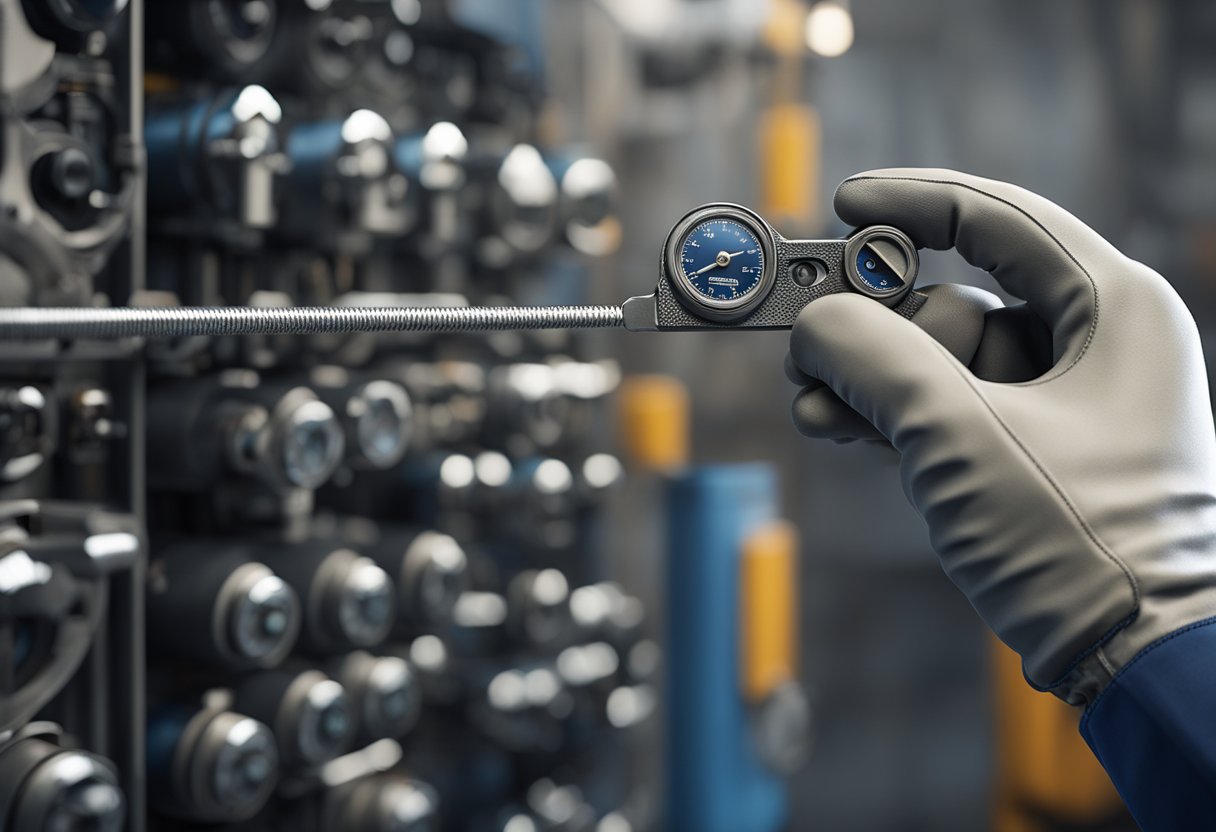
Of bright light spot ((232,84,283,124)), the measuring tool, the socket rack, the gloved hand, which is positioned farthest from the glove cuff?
bright light spot ((232,84,283,124))

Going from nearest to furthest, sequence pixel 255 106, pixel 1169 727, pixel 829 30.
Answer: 1. pixel 1169 727
2. pixel 255 106
3. pixel 829 30

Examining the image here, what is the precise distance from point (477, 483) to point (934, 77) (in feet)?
2.99

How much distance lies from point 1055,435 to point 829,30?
107cm

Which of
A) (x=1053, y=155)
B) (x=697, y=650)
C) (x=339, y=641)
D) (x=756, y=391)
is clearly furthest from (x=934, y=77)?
(x=339, y=641)

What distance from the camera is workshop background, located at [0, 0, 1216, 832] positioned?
2.15ft

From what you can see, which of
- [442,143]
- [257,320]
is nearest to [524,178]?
[442,143]

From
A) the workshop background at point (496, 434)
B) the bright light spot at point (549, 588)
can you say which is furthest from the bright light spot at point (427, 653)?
the bright light spot at point (549, 588)

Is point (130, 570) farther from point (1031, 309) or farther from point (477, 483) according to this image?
point (1031, 309)

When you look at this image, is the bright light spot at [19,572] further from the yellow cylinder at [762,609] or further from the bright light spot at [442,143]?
the yellow cylinder at [762,609]

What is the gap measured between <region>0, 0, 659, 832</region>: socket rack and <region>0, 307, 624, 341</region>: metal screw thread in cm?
12

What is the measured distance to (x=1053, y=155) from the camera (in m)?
1.50

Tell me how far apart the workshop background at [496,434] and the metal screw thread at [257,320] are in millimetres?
124

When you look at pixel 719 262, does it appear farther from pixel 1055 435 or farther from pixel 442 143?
pixel 442 143

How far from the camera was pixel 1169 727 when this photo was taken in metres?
0.51
